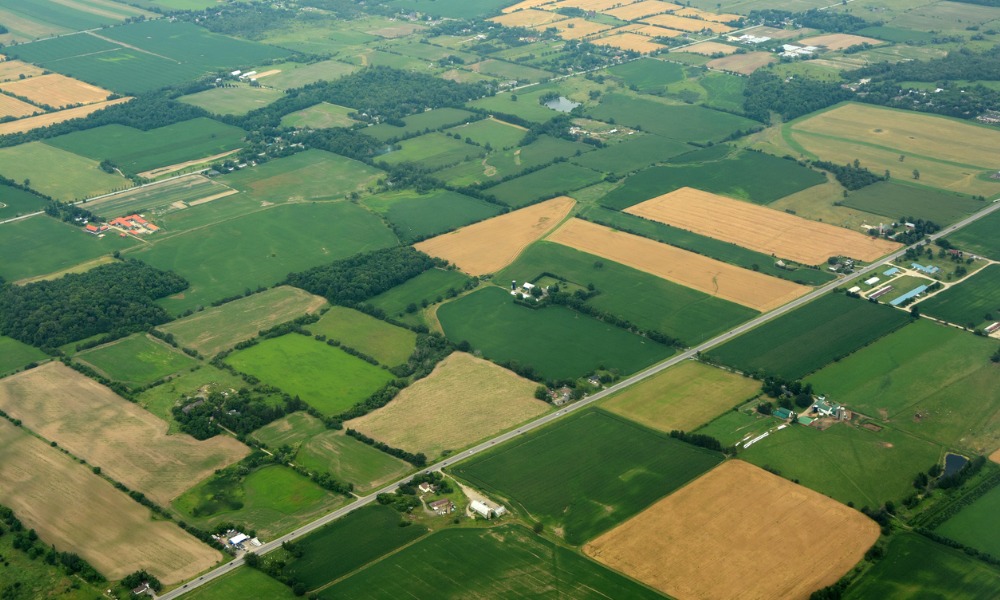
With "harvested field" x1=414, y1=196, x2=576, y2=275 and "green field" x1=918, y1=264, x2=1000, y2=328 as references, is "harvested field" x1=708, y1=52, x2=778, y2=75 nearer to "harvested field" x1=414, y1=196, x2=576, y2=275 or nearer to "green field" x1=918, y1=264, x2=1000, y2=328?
"harvested field" x1=414, y1=196, x2=576, y2=275

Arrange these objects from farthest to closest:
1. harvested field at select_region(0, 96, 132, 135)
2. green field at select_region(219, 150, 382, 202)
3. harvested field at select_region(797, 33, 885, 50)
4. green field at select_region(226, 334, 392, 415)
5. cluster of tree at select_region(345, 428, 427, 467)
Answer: harvested field at select_region(797, 33, 885, 50)
harvested field at select_region(0, 96, 132, 135)
green field at select_region(219, 150, 382, 202)
green field at select_region(226, 334, 392, 415)
cluster of tree at select_region(345, 428, 427, 467)

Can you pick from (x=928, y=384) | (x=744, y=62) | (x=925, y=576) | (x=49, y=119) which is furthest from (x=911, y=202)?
(x=49, y=119)

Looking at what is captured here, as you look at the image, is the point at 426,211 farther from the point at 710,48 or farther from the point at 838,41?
the point at 838,41

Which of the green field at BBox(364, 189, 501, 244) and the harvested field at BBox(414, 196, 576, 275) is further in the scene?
the green field at BBox(364, 189, 501, 244)

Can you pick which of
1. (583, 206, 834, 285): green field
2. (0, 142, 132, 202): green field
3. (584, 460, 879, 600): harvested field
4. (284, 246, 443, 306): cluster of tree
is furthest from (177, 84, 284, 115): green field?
(584, 460, 879, 600): harvested field

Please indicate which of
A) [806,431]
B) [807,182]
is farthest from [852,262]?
[806,431]

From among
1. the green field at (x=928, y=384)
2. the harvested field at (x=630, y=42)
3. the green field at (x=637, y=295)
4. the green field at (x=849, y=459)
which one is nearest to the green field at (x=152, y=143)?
the green field at (x=637, y=295)

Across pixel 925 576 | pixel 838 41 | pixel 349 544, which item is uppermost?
pixel 838 41
